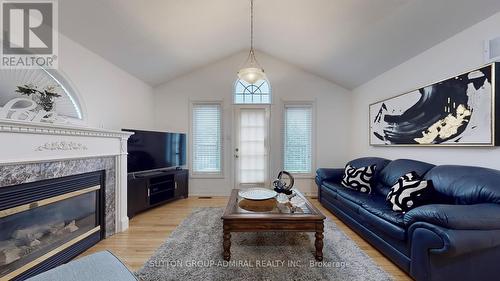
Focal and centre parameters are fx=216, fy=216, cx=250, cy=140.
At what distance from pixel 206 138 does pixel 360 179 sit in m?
3.20

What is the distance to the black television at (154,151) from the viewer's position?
11.7 feet

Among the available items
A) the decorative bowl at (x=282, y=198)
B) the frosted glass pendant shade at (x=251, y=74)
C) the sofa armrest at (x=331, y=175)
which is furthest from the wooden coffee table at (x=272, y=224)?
the sofa armrest at (x=331, y=175)

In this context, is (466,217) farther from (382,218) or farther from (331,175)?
(331,175)

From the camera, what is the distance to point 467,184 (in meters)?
2.00

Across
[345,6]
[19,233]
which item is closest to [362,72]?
[345,6]

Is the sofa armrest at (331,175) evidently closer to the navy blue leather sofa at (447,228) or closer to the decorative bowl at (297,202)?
the navy blue leather sofa at (447,228)

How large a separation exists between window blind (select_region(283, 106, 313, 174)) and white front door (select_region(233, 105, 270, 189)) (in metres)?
0.53

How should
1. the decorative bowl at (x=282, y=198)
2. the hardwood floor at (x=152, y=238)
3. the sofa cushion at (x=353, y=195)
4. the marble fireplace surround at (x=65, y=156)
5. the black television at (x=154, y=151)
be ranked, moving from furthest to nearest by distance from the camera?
the black television at (x=154, y=151), the sofa cushion at (x=353, y=195), the decorative bowl at (x=282, y=198), the hardwood floor at (x=152, y=238), the marble fireplace surround at (x=65, y=156)

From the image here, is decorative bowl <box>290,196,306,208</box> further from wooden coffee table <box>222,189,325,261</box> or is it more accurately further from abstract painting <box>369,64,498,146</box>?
abstract painting <box>369,64,498,146</box>

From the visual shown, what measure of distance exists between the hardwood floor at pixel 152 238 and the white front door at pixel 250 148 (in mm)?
1031

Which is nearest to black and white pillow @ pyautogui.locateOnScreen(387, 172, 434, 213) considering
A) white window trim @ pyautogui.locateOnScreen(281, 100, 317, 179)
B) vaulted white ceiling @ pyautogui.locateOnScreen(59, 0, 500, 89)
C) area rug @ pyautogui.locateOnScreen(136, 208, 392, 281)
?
area rug @ pyautogui.locateOnScreen(136, 208, 392, 281)

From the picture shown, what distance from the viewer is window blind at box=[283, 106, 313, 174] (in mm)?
4918

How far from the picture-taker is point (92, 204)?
8.67 ft

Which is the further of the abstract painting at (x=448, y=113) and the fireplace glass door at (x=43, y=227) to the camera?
the abstract painting at (x=448, y=113)
